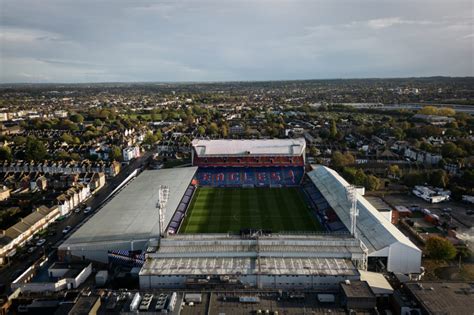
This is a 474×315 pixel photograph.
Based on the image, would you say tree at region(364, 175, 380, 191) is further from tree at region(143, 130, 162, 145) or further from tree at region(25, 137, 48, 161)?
tree at region(25, 137, 48, 161)

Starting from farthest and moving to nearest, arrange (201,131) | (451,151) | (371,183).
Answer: (201,131) < (451,151) < (371,183)

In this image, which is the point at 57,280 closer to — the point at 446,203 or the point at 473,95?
the point at 446,203

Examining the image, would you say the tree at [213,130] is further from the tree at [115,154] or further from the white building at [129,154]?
the tree at [115,154]

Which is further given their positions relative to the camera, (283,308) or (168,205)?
(168,205)

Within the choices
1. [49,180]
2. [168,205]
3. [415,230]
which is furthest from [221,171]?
[415,230]

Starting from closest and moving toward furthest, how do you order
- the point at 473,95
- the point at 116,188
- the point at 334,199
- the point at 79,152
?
the point at 334,199
the point at 116,188
the point at 79,152
the point at 473,95

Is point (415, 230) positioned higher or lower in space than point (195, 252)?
lower

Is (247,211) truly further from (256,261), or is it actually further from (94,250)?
(94,250)

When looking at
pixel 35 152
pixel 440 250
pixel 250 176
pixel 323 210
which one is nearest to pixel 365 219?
pixel 440 250
